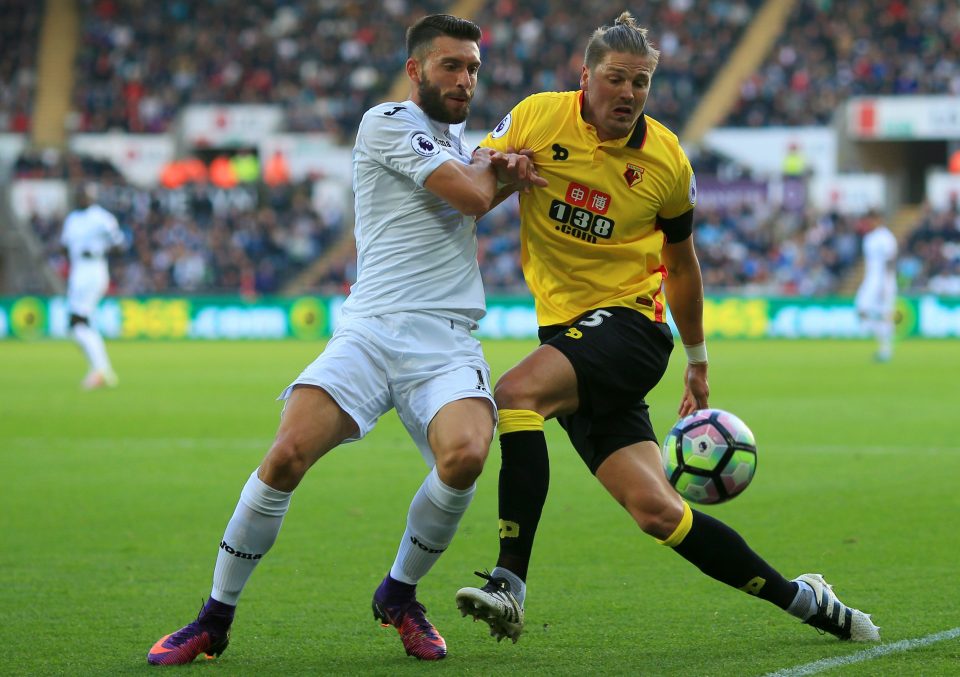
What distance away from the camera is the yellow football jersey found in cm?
500

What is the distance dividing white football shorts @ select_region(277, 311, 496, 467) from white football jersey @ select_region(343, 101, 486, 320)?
72 millimetres

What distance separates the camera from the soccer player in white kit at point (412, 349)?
4.62 meters

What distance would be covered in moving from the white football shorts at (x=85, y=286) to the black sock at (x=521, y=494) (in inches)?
511

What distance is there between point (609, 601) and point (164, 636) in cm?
176

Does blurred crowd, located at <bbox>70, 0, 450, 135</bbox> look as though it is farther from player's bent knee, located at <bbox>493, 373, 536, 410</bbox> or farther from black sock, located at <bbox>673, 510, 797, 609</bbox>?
black sock, located at <bbox>673, 510, 797, 609</bbox>

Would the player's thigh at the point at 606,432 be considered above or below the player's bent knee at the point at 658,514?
above

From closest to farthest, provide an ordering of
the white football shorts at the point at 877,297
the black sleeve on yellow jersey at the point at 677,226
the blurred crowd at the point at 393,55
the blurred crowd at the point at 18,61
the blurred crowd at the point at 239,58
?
the black sleeve on yellow jersey at the point at 677,226, the white football shorts at the point at 877,297, the blurred crowd at the point at 393,55, the blurred crowd at the point at 239,58, the blurred crowd at the point at 18,61

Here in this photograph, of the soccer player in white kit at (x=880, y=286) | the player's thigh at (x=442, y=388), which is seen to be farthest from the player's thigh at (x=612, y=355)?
the soccer player in white kit at (x=880, y=286)

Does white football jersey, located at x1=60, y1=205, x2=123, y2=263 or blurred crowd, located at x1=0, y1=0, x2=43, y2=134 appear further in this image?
blurred crowd, located at x1=0, y1=0, x2=43, y2=134

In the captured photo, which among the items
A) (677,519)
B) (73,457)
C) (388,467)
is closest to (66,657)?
(677,519)

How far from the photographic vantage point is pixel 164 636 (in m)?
4.96

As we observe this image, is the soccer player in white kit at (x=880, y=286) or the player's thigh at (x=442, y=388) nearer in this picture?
the player's thigh at (x=442, y=388)

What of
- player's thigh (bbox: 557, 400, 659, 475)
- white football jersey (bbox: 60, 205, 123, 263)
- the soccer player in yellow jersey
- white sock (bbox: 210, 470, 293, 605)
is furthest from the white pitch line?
white football jersey (bbox: 60, 205, 123, 263)

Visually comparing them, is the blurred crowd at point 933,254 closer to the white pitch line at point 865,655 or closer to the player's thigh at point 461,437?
the white pitch line at point 865,655
